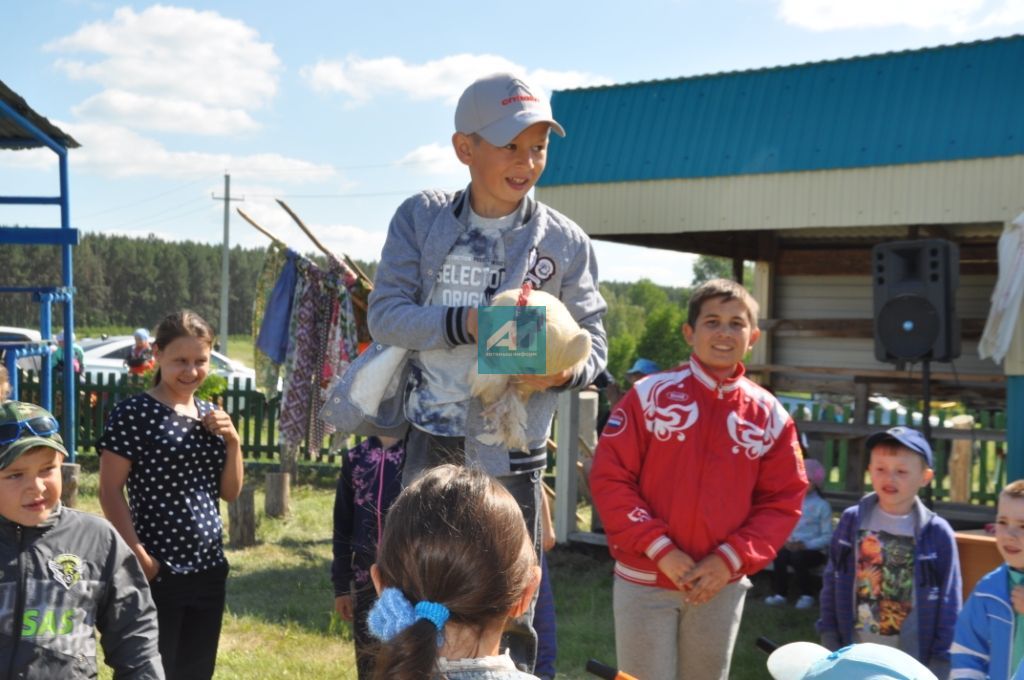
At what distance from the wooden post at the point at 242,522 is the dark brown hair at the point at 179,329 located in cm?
483

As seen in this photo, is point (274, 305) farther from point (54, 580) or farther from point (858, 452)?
point (54, 580)

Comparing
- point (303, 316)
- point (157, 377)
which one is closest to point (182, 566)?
point (157, 377)

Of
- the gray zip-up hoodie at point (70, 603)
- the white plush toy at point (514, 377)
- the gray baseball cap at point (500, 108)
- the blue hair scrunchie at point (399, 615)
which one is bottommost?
the gray zip-up hoodie at point (70, 603)

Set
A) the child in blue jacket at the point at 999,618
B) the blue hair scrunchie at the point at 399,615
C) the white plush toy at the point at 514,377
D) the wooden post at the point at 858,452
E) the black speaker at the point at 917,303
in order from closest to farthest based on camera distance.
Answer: the blue hair scrunchie at the point at 399,615
the white plush toy at the point at 514,377
the child in blue jacket at the point at 999,618
the black speaker at the point at 917,303
the wooden post at the point at 858,452

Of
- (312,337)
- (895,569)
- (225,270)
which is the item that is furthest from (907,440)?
(225,270)

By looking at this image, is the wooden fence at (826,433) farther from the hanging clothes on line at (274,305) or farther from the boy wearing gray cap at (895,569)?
the boy wearing gray cap at (895,569)

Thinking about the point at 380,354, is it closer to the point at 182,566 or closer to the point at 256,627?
the point at 182,566

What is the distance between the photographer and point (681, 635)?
317 cm

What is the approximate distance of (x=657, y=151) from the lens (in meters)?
8.04

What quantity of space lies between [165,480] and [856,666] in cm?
256

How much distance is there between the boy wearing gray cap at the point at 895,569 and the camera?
3.71m

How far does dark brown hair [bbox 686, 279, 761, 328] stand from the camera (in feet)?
10.9

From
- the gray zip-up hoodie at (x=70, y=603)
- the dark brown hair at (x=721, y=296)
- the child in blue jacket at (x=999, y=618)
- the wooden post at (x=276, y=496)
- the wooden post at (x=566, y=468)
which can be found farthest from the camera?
the wooden post at (x=276, y=496)

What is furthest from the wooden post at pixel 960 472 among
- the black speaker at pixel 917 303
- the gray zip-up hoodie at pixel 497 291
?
the gray zip-up hoodie at pixel 497 291
